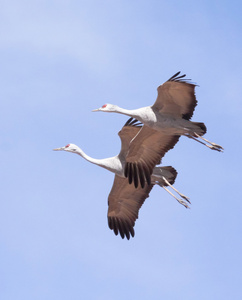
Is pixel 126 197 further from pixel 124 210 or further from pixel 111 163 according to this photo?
pixel 111 163

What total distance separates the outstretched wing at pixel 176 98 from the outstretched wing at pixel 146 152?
2.92 ft

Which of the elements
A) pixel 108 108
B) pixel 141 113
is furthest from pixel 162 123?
pixel 108 108

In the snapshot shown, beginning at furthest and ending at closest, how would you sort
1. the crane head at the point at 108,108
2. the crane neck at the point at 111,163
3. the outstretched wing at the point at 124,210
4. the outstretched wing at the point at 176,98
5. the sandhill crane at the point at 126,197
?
the outstretched wing at the point at 124,210, the sandhill crane at the point at 126,197, the crane neck at the point at 111,163, the crane head at the point at 108,108, the outstretched wing at the point at 176,98

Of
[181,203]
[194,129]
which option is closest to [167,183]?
[181,203]

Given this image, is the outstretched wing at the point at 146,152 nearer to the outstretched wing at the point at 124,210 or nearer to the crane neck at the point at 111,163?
the crane neck at the point at 111,163

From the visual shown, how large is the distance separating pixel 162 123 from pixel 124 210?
12.1 feet

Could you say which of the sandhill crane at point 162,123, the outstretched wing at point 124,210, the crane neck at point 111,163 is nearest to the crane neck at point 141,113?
the sandhill crane at point 162,123

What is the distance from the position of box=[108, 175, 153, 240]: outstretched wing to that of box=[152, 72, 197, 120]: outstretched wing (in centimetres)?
334

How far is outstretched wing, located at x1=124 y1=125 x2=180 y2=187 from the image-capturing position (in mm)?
23375

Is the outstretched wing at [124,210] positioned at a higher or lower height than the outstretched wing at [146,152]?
lower

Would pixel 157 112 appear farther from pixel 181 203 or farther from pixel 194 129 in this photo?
pixel 181 203

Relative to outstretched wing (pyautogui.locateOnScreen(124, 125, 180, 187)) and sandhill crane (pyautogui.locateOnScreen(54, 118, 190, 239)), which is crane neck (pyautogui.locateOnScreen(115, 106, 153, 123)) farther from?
sandhill crane (pyautogui.locateOnScreen(54, 118, 190, 239))

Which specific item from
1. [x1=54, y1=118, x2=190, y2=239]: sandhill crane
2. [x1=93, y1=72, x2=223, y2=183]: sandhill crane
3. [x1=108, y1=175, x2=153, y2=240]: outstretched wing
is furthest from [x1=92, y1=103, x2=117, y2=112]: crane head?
[x1=108, y1=175, x2=153, y2=240]: outstretched wing

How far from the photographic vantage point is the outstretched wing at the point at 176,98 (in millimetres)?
21969
